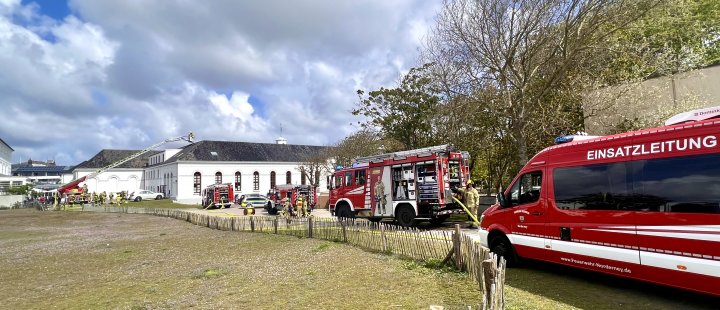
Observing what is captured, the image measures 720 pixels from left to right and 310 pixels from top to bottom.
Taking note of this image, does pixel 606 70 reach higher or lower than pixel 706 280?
higher

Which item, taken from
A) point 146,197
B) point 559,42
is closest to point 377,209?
point 559,42

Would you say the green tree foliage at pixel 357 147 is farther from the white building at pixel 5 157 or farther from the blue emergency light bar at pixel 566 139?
the white building at pixel 5 157

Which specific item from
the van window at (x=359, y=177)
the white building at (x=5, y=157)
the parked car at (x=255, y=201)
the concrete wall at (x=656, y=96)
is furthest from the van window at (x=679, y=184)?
the white building at (x=5, y=157)

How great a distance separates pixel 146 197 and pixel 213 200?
34383mm

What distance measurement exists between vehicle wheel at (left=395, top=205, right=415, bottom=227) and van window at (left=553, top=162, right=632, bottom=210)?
9090 mm

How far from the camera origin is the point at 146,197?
70562mm

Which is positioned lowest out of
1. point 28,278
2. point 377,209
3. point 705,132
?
point 28,278

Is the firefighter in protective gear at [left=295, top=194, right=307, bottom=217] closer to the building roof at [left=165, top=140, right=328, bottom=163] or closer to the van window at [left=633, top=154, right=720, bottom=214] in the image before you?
the van window at [left=633, top=154, right=720, bottom=214]

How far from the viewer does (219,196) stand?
42844 millimetres

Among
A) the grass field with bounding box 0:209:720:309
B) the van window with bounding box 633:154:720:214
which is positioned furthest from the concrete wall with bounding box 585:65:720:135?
the van window with bounding box 633:154:720:214

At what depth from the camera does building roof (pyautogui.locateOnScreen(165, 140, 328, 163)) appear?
7069cm

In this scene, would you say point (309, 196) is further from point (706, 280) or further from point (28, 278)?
point (706, 280)

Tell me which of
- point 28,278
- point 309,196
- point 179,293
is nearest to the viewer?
point 179,293

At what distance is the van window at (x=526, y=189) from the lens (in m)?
8.48
